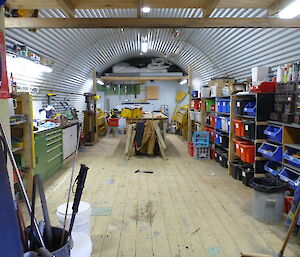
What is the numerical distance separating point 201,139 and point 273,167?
2543mm

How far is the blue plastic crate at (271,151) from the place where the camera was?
3.62 meters

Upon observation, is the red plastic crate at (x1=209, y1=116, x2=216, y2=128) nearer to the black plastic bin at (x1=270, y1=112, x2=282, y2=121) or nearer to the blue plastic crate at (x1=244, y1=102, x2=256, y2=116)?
the blue plastic crate at (x1=244, y1=102, x2=256, y2=116)

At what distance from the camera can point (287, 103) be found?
355cm

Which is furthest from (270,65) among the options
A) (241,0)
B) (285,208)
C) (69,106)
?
(69,106)

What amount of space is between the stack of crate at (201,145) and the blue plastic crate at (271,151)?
2.37 metres

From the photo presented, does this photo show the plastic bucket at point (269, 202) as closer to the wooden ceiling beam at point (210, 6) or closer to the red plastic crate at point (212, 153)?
the wooden ceiling beam at point (210, 6)

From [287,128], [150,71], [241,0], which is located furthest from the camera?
[150,71]

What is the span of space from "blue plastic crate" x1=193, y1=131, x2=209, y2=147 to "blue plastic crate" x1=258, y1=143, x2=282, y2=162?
2364mm

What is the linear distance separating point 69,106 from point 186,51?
4619mm

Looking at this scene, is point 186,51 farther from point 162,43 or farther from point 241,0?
point 241,0

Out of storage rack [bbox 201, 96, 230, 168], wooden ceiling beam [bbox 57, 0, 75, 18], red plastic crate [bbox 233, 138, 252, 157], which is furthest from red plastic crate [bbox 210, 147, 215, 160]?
wooden ceiling beam [bbox 57, 0, 75, 18]

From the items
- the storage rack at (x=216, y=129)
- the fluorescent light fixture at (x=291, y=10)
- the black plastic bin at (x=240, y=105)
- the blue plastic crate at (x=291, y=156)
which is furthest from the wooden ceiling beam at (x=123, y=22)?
the storage rack at (x=216, y=129)

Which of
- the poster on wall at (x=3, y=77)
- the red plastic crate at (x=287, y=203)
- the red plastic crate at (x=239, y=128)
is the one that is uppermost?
the poster on wall at (x=3, y=77)

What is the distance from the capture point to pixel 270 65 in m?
4.70
